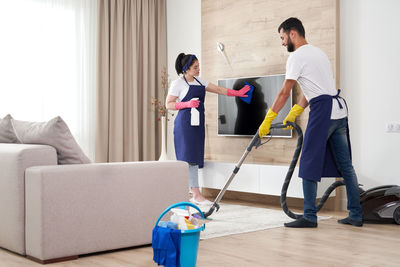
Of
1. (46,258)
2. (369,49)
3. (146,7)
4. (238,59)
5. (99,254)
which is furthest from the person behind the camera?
(146,7)

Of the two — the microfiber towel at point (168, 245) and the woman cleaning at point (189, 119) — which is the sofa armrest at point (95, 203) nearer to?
the microfiber towel at point (168, 245)

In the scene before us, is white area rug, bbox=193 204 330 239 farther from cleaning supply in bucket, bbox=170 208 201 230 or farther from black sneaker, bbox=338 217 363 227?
cleaning supply in bucket, bbox=170 208 201 230

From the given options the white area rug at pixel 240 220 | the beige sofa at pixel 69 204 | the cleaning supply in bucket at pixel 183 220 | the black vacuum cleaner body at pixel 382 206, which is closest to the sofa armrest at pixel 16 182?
the beige sofa at pixel 69 204

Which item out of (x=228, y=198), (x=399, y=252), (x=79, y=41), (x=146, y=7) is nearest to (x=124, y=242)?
(x=399, y=252)

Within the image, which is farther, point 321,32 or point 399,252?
point 321,32

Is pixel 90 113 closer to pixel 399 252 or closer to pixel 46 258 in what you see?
pixel 46 258

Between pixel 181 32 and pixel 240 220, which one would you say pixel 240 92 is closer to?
pixel 240 220

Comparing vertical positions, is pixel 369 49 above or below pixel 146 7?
below

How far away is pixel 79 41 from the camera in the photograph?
586cm

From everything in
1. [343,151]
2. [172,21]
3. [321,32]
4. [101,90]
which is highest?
[172,21]

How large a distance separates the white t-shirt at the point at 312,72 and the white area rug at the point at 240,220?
3.12ft

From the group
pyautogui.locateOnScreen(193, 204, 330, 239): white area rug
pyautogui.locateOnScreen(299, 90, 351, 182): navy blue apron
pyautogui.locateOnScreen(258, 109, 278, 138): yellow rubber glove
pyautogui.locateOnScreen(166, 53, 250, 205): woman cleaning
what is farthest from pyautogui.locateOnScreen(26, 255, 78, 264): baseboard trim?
pyautogui.locateOnScreen(166, 53, 250, 205): woman cleaning

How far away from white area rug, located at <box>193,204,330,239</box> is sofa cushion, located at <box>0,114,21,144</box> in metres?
1.33

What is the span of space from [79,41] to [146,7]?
40.7 inches
